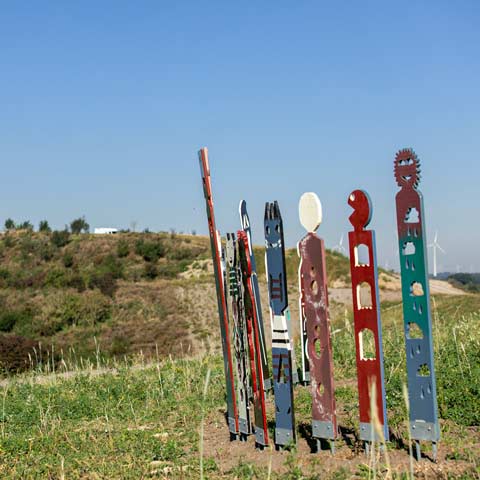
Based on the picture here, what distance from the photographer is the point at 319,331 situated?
504 cm

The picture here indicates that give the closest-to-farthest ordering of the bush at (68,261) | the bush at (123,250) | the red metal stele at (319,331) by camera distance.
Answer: the red metal stele at (319,331), the bush at (68,261), the bush at (123,250)

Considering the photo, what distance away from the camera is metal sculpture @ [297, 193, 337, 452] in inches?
197

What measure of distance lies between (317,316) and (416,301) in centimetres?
70

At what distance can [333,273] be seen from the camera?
127 ft

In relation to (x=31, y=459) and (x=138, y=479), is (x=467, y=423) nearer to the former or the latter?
(x=138, y=479)

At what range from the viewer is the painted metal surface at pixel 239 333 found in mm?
5840

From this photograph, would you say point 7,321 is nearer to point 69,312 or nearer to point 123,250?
point 69,312

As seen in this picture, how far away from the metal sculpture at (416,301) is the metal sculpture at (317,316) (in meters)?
0.54

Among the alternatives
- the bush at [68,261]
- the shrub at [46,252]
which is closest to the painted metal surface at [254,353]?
the bush at [68,261]

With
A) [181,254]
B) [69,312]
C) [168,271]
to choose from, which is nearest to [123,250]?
[181,254]

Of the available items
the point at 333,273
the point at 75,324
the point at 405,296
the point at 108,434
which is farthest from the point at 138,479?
the point at 333,273

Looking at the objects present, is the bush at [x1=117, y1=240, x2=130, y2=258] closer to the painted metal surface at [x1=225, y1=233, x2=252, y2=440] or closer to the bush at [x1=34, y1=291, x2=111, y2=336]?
the bush at [x1=34, y1=291, x2=111, y2=336]

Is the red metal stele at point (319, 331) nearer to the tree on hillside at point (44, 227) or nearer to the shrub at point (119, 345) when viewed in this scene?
the shrub at point (119, 345)

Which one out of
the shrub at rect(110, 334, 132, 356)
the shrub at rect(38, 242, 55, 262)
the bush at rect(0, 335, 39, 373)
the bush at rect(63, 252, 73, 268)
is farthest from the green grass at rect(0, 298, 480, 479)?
the shrub at rect(38, 242, 55, 262)
